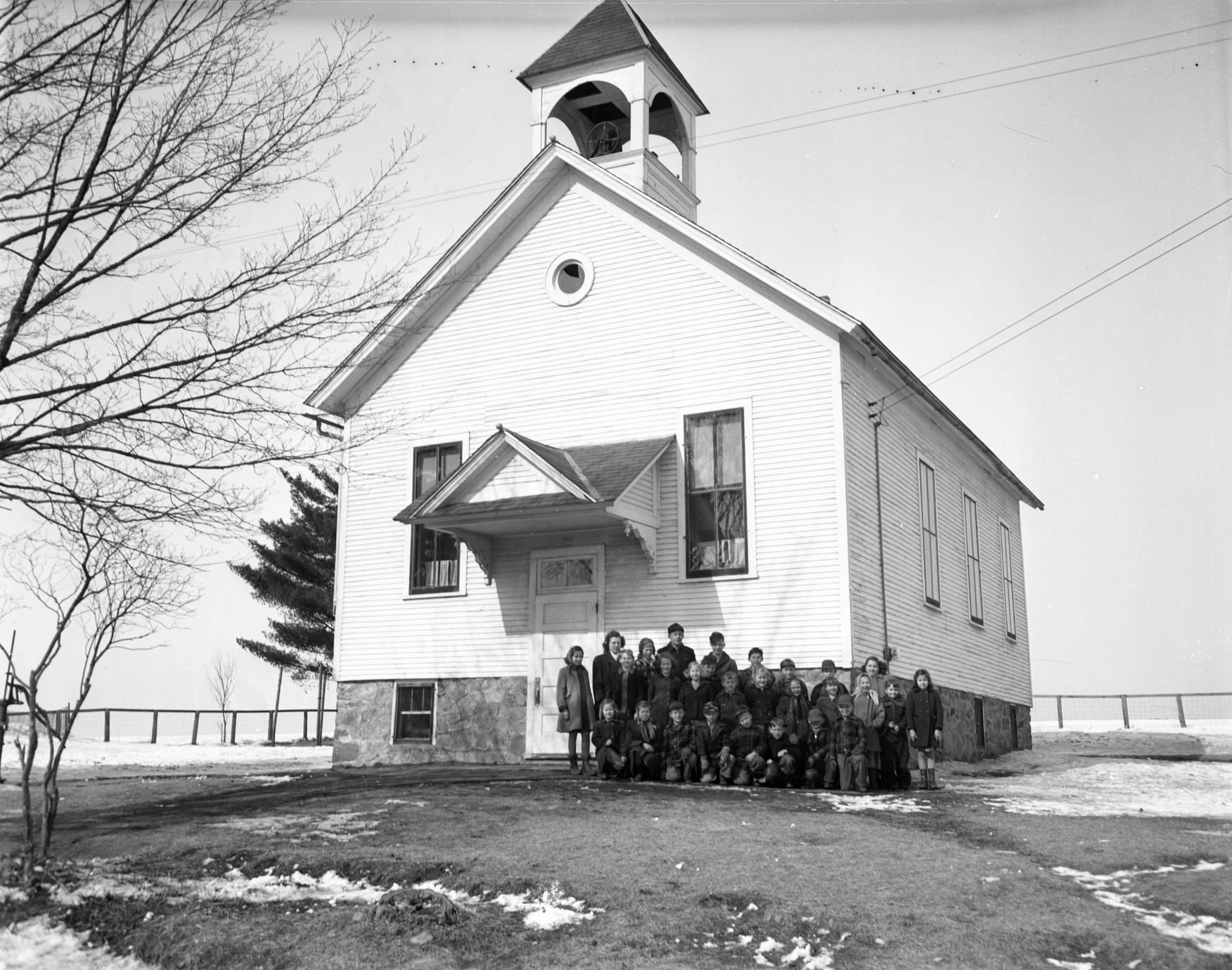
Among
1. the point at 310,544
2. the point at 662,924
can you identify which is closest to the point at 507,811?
the point at 662,924

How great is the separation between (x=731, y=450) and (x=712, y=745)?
4216 mm

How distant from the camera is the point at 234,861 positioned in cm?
934

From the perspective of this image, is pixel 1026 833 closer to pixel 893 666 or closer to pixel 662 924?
pixel 662 924

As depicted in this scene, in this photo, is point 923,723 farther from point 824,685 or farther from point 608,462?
point 608,462

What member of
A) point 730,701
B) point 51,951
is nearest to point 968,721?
point 730,701

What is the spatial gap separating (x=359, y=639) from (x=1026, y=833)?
11.2 m

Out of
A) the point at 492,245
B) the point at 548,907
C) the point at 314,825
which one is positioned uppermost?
the point at 492,245

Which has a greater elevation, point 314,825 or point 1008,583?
point 1008,583

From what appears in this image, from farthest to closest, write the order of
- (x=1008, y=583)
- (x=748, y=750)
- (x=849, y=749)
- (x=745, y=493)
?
(x=1008, y=583), (x=745, y=493), (x=748, y=750), (x=849, y=749)

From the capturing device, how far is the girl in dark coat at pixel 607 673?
14672mm

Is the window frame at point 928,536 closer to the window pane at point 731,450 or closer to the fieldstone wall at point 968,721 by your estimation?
the fieldstone wall at point 968,721

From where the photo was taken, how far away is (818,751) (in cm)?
1366

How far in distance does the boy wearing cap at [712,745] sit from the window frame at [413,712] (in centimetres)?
533

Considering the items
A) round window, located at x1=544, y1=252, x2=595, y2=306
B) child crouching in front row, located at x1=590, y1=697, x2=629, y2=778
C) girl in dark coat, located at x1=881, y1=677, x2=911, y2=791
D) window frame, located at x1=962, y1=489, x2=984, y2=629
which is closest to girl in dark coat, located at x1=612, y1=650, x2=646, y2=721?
child crouching in front row, located at x1=590, y1=697, x2=629, y2=778
